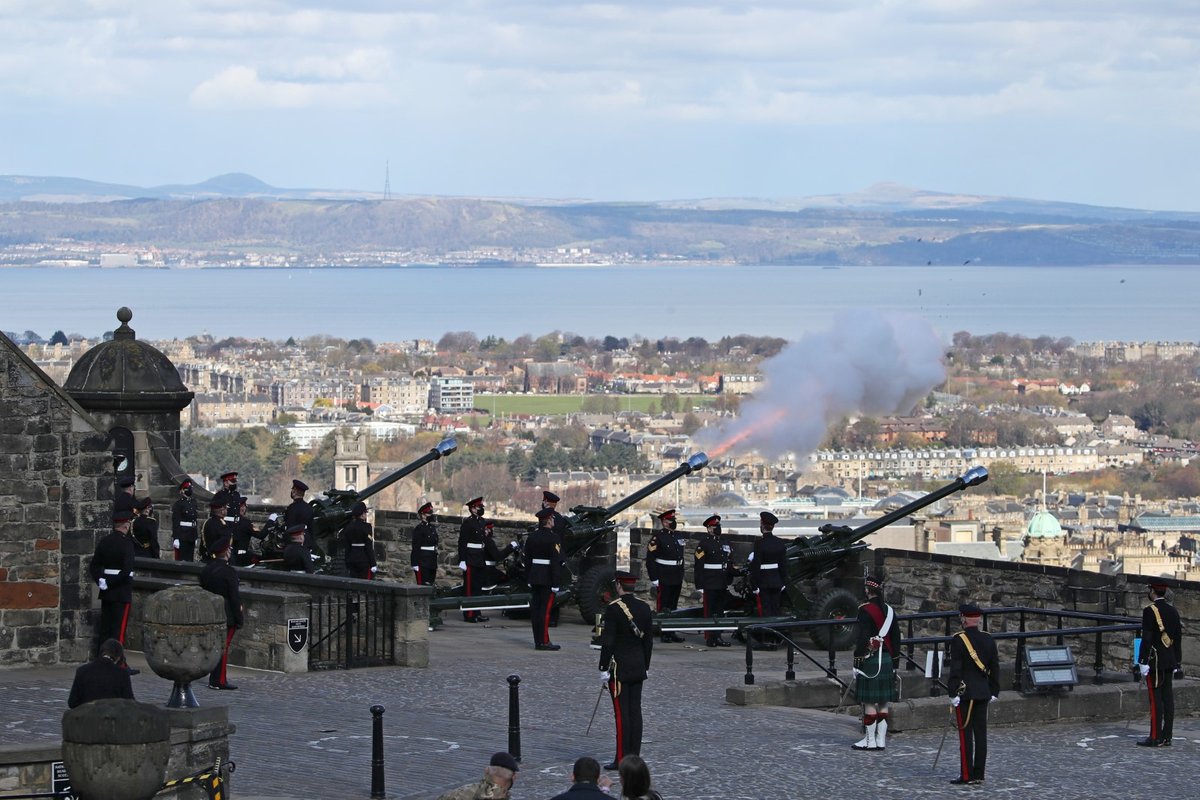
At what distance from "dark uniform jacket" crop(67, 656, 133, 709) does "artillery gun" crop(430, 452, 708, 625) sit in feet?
31.8

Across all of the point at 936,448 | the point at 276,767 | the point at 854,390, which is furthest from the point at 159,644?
the point at 936,448

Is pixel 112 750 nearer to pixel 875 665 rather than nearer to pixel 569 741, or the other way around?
pixel 569 741

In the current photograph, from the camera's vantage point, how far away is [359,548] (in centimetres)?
2253

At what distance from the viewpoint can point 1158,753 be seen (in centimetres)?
1641

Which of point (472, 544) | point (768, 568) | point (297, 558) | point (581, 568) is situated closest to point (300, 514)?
point (297, 558)

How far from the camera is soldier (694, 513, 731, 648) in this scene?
2219 centimetres

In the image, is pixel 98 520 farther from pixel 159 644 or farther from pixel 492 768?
pixel 492 768

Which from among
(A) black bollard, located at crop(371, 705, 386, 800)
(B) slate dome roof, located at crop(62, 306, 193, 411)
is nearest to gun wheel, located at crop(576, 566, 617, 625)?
(B) slate dome roof, located at crop(62, 306, 193, 411)

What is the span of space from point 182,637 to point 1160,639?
742 centimetres

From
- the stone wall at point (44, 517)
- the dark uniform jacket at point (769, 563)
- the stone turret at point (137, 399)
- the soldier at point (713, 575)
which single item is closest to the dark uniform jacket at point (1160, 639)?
the dark uniform jacket at point (769, 563)

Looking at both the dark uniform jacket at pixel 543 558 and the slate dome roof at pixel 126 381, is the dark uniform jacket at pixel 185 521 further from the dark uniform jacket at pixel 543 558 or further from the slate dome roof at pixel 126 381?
the dark uniform jacket at pixel 543 558

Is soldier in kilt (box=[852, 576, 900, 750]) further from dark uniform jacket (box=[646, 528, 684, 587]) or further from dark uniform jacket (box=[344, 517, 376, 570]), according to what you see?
dark uniform jacket (box=[344, 517, 376, 570])

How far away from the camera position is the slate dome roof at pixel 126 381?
25125 millimetres

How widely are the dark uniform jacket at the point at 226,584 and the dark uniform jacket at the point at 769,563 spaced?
6.06m
